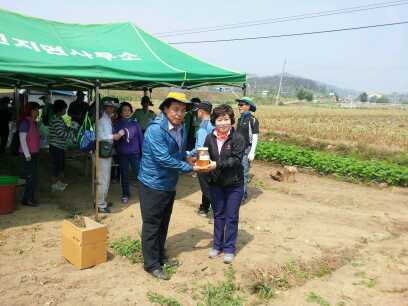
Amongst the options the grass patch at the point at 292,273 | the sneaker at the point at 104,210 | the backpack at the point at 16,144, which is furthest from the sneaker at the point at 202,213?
the backpack at the point at 16,144

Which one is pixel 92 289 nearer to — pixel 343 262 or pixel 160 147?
pixel 160 147

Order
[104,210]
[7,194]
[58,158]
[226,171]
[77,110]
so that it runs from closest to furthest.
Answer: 1. [226,171]
2. [7,194]
3. [104,210]
4. [58,158]
5. [77,110]

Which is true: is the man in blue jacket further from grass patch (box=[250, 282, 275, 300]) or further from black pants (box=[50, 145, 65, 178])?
black pants (box=[50, 145, 65, 178])

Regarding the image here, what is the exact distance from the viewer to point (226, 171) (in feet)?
15.5

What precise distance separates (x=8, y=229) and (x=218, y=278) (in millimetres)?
3160

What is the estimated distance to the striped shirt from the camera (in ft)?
24.2

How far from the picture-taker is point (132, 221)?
20.9 feet

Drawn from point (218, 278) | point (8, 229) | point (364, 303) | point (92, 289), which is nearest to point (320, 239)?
point (364, 303)

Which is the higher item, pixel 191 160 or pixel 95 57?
pixel 95 57

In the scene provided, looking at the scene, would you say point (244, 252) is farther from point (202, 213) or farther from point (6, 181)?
point (6, 181)

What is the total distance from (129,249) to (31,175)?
8.05ft

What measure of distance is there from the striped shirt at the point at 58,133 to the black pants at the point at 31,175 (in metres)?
0.95

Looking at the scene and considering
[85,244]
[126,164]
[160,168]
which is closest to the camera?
[160,168]

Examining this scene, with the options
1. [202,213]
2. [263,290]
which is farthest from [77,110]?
[263,290]
